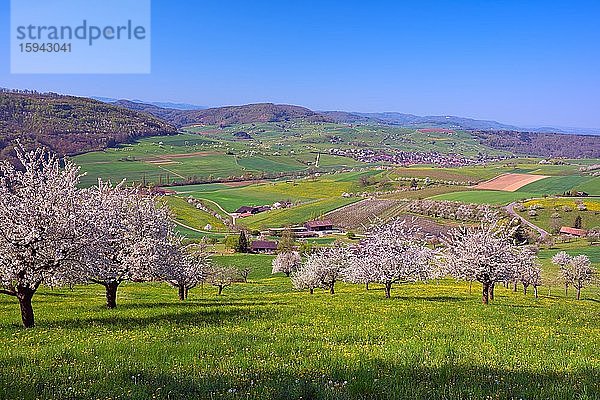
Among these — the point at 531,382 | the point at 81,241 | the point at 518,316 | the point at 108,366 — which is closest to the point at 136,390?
the point at 108,366

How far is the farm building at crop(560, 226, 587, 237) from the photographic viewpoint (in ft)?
390

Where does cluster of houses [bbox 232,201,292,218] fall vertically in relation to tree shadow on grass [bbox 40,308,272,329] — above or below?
below

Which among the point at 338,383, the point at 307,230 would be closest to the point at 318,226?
the point at 307,230

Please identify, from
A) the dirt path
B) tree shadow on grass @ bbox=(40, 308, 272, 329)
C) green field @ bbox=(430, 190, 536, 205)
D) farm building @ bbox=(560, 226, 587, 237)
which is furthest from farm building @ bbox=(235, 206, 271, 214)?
tree shadow on grass @ bbox=(40, 308, 272, 329)

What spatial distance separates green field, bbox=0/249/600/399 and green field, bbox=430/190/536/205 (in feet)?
430

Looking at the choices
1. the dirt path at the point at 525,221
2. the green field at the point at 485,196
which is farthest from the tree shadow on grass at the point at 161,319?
the green field at the point at 485,196

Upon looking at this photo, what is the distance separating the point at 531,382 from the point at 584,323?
17649mm

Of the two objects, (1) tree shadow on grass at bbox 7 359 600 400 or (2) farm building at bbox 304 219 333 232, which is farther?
(2) farm building at bbox 304 219 333 232

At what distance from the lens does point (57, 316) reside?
22281mm

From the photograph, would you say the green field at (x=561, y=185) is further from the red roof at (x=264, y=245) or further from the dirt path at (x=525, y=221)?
the red roof at (x=264, y=245)

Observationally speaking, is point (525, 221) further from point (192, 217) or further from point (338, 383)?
point (338, 383)

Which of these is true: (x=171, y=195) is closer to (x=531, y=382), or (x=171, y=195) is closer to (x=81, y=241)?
(x=81, y=241)

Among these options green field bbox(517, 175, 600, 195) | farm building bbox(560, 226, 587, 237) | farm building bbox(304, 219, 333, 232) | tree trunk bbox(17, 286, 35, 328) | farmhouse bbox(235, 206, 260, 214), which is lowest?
farm building bbox(304, 219, 333, 232)

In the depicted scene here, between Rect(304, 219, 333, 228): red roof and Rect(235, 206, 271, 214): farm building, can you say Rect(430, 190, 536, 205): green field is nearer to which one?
Rect(304, 219, 333, 228): red roof
